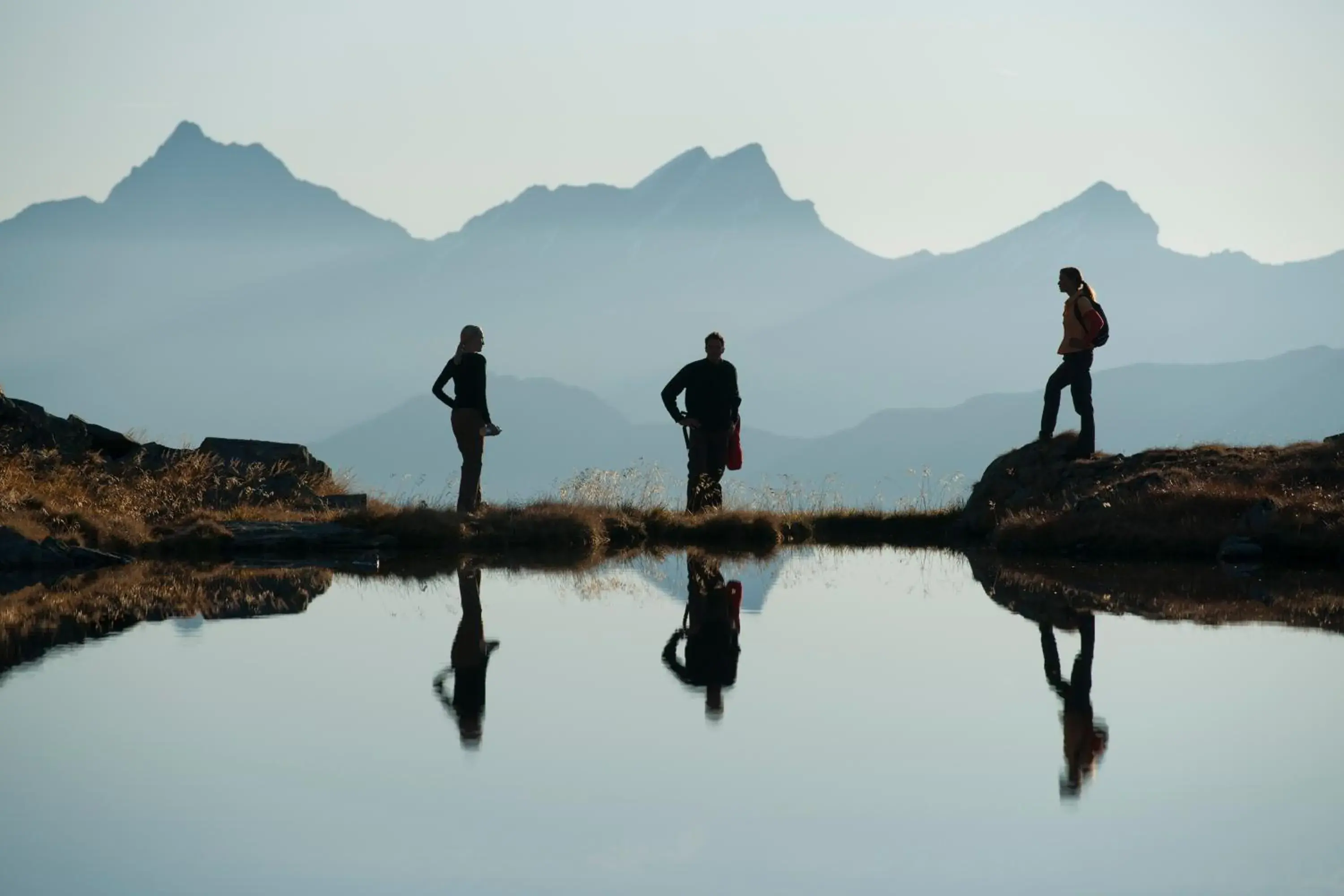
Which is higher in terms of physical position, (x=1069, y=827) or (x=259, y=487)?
(x=259, y=487)

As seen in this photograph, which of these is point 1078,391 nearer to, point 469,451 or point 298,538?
point 469,451

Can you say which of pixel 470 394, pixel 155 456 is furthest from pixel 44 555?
pixel 155 456

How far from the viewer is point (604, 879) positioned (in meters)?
5.11

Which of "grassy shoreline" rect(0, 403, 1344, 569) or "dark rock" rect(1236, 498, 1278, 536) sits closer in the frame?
"dark rock" rect(1236, 498, 1278, 536)

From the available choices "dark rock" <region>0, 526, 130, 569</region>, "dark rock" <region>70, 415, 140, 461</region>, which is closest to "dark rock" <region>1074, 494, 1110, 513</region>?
"dark rock" <region>0, 526, 130, 569</region>

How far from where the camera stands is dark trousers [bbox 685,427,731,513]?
2039 centimetres

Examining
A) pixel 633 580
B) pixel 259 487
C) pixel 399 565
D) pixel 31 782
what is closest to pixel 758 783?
pixel 31 782

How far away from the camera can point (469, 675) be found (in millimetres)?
9047

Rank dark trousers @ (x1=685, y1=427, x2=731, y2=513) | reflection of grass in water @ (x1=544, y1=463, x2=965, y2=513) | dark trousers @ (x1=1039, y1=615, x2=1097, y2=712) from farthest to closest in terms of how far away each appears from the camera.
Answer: reflection of grass in water @ (x1=544, y1=463, x2=965, y2=513), dark trousers @ (x1=685, y1=427, x2=731, y2=513), dark trousers @ (x1=1039, y1=615, x2=1097, y2=712)

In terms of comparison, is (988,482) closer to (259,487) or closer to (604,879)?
(259,487)

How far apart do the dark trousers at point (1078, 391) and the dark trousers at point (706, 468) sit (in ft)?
12.5

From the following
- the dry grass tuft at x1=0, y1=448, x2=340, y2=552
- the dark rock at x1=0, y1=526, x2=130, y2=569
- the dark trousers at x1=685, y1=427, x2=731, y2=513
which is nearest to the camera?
the dark rock at x1=0, y1=526, x2=130, y2=569

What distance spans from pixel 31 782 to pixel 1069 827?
12.3 ft

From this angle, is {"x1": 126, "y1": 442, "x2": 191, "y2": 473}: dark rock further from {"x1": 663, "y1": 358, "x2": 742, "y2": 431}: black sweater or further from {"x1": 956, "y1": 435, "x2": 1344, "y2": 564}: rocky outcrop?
{"x1": 956, "y1": 435, "x2": 1344, "y2": 564}: rocky outcrop
